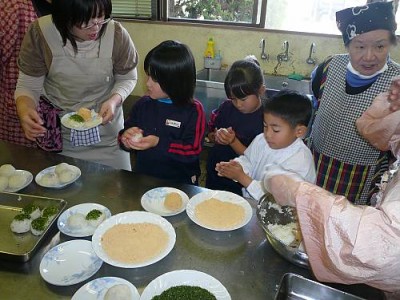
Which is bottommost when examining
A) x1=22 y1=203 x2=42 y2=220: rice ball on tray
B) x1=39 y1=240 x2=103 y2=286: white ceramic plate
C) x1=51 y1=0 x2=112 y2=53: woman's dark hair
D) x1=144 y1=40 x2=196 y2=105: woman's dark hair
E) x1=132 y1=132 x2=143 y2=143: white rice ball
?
x1=39 y1=240 x2=103 y2=286: white ceramic plate

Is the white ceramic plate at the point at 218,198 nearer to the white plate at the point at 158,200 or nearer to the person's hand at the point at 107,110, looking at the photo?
the white plate at the point at 158,200

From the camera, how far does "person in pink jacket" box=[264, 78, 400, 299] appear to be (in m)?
0.70

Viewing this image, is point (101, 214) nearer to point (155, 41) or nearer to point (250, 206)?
point (250, 206)

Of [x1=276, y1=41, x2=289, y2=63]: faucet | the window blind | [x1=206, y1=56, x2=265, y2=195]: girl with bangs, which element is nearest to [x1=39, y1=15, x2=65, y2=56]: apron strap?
[x1=206, y1=56, x2=265, y2=195]: girl with bangs

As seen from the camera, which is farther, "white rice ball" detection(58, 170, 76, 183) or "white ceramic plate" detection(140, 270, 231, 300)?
"white rice ball" detection(58, 170, 76, 183)

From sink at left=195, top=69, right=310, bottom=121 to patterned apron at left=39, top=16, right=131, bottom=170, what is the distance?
1.22 meters

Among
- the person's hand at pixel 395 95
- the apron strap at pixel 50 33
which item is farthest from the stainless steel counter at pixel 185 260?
the apron strap at pixel 50 33

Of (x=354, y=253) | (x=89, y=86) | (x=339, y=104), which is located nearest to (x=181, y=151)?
(x=89, y=86)

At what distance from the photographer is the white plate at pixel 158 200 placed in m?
1.36

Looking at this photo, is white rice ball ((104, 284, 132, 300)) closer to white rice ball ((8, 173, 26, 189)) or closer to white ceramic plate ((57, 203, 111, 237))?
white ceramic plate ((57, 203, 111, 237))

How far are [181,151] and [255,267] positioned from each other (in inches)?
32.1

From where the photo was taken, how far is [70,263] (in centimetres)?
111

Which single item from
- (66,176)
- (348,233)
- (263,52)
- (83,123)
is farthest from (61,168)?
(263,52)

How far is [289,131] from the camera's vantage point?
1.54 metres
